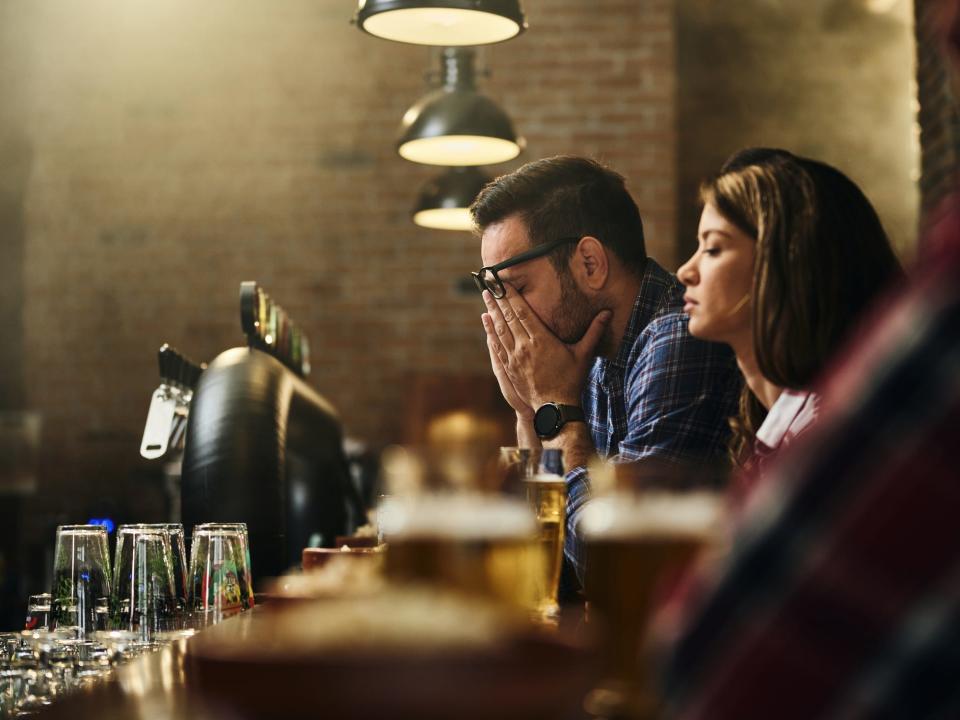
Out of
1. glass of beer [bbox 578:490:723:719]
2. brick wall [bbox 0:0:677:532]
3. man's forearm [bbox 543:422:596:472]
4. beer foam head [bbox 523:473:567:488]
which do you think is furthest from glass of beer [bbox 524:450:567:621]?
brick wall [bbox 0:0:677:532]

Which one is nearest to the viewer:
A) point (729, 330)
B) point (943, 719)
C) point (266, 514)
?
point (943, 719)

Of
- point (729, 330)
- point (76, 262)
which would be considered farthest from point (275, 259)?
point (729, 330)

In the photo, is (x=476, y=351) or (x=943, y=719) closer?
(x=943, y=719)

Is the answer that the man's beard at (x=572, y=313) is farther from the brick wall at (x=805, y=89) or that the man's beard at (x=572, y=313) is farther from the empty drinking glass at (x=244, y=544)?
the brick wall at (x=805, y=89)

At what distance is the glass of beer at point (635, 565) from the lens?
0.70 metres

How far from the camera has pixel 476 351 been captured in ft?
17.0

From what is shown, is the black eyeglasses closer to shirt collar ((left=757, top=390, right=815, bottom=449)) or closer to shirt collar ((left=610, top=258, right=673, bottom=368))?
shirt collar ((left=610, top=258, right=673, bottom=368))

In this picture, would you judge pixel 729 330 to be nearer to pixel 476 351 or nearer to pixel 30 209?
pixel 476 351

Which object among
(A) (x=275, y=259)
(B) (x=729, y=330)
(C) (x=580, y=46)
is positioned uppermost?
(C) (x=580, y=46)

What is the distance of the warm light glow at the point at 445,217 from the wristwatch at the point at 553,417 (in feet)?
6.55

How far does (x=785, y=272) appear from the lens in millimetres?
1459

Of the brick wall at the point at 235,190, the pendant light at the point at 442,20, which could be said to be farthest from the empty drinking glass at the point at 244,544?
the brick wall at the point at 235,190

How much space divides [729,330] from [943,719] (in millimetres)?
1123

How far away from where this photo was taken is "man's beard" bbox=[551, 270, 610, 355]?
231 cm
